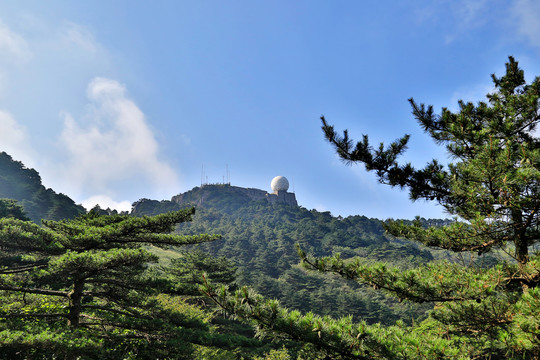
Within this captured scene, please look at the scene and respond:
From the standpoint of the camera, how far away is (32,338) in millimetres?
5621

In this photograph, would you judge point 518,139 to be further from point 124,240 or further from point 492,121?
point 124,240

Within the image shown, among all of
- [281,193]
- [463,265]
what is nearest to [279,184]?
[281,193]

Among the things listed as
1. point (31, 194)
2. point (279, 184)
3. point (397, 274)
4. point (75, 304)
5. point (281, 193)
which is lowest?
point (75, 304)

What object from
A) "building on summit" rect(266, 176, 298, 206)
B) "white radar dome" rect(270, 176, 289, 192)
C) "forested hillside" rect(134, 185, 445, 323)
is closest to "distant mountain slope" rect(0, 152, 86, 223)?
"forested hillside" rect(134, 185, 445, 323)

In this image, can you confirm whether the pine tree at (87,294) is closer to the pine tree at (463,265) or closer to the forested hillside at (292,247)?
the pine tree at (463,265)

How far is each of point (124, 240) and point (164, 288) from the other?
6.65 ft

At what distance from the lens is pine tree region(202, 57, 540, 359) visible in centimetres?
362

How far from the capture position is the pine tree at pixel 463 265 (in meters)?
3.62

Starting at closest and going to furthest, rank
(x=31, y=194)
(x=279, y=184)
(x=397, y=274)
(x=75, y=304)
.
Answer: (x=397, y=274) → (x=75, y=304) → (x=31, y=194) → (x=279, y=184)

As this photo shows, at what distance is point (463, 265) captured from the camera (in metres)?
5.21

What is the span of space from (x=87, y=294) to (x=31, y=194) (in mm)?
62887

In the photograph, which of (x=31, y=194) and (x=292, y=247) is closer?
(x=31, y=194)

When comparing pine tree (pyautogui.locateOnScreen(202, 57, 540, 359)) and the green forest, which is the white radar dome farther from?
pine tree (pyautogui.locateOnScreen(202, 57, 540, 359))

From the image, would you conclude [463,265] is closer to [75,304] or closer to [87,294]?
[87,294]
